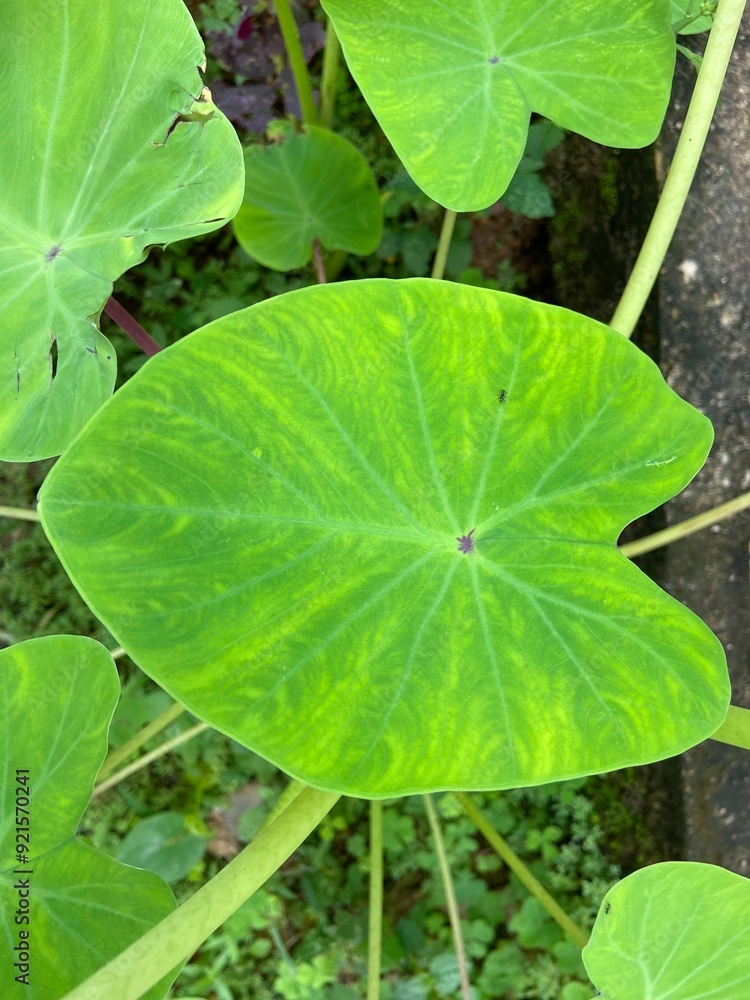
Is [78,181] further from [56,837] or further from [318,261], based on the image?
[56,837]

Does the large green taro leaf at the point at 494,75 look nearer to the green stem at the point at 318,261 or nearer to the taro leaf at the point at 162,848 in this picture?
the green stem at the point at 318,261

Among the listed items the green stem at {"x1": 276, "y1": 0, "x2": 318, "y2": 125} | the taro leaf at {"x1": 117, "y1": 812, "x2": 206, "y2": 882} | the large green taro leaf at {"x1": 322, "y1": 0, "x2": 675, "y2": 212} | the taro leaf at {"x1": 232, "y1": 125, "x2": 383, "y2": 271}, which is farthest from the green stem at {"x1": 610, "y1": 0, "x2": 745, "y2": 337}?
the taro leaf at {"x1": 117, "y1": 812, "x2": 206, "y2": 882}

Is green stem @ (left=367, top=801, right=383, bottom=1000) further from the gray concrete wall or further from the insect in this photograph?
the insect

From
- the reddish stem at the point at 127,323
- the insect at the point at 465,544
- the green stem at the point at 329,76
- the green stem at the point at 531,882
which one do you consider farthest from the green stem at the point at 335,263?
the green stem at the point at 531,882

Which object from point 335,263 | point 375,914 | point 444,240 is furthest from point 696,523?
point 335,263

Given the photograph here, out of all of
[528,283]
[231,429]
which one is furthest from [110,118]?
[528,283]

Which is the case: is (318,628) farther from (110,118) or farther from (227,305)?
(227,305)
